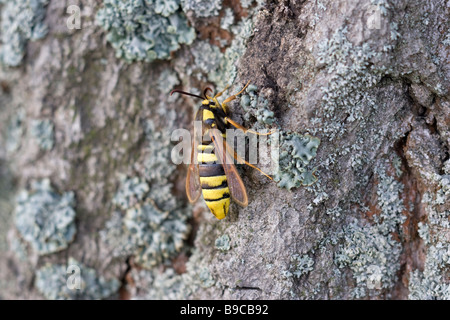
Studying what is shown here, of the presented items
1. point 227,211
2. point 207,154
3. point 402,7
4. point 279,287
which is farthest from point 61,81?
point 402,7

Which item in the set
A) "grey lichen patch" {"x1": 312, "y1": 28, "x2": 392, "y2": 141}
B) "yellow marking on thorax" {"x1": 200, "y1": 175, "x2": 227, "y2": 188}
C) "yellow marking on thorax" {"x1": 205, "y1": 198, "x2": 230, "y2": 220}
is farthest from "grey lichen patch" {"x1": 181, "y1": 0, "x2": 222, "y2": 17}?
"yellow marking on thorax" {"x1": 205, "y1": 198, "x2": 230, "y2": 220}

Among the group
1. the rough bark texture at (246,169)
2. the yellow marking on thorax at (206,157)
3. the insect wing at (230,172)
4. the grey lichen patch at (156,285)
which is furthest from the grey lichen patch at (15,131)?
the insect wing at (230,172)

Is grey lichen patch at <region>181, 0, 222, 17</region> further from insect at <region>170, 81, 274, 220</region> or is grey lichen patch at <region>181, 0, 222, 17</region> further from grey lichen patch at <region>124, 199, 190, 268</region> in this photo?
grey lichen patch at <region>124, 199, 190, 268</region>

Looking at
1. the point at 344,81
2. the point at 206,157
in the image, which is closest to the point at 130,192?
the point at 206,157

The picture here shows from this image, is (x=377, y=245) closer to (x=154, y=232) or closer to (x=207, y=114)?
(x=207, y=114)

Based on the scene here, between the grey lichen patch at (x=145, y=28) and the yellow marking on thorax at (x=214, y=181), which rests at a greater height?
the grey lichen patch at (x=145, y=28)

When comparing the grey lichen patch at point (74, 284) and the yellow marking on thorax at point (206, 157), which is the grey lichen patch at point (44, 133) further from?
the yellow marking on thorax at point (206, 157)

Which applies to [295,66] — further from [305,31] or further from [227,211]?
[227,211]
